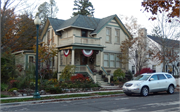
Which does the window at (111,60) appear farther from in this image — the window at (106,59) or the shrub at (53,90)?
the shrub at (53,90)

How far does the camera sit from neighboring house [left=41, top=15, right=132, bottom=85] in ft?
76.9

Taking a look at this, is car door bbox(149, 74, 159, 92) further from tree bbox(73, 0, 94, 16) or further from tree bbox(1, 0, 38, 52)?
tree bbox(73, 0, 94, 16)

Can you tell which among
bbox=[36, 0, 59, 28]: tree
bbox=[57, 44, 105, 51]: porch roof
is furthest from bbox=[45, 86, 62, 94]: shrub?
bbox=[36, 0, 59, 28]: tree

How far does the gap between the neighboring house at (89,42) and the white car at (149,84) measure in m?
7.57

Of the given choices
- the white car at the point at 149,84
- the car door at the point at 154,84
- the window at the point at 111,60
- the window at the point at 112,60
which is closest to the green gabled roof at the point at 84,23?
the window at the point at 111,60

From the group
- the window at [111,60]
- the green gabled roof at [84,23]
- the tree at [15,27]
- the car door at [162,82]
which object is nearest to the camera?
the tree at [15,27]

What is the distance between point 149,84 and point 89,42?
33.7 feet

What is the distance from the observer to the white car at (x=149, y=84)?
14719 mm

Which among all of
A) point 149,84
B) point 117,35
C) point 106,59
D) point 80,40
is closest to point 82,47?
point 80,40

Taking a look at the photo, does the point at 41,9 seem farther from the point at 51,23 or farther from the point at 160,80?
Result: the point at 160,80

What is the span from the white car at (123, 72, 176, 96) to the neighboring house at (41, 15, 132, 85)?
→ 24.8ft

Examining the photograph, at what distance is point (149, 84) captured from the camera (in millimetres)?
15086

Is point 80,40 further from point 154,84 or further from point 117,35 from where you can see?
point 154,84

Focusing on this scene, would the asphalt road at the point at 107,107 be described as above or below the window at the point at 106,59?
below
